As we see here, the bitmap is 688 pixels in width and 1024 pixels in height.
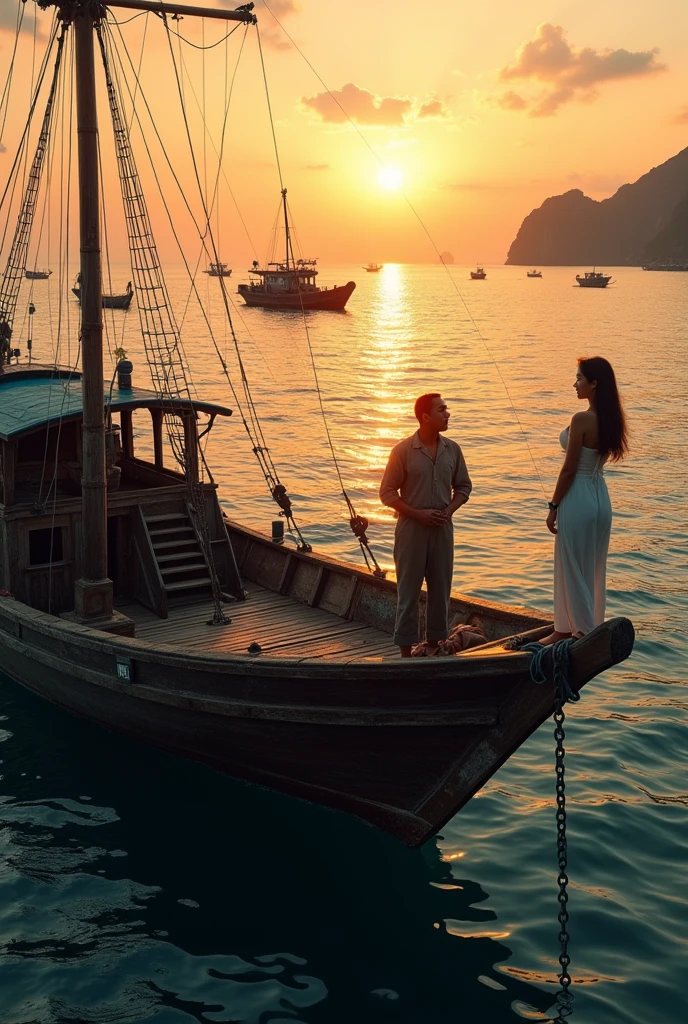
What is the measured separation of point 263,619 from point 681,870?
17.7 feet

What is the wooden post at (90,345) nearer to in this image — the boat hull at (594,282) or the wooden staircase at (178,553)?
the wooden staircase at (178,553)

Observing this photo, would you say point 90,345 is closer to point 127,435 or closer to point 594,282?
point 127,435

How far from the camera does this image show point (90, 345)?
9.91m

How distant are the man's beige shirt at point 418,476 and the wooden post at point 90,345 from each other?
378 centimetres

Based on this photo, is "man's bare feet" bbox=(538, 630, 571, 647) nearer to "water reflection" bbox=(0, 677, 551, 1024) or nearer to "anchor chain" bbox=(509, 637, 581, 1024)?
"anchor chain" bbox=(509, 637, 581, 1024)

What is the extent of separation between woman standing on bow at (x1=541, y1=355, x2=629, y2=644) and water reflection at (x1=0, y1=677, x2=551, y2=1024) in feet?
9.30

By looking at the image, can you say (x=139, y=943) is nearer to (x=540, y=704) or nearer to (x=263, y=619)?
(x=540, y=704)

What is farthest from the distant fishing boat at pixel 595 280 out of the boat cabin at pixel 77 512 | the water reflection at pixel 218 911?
the water reflection at pixel 218 911

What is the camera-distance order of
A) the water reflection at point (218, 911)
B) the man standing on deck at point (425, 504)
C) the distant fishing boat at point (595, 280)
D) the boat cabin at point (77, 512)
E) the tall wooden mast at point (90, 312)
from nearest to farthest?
the water reflection at point (218, 911) < the man standing on deck at point (425, 504) < the tall wooden mast at point (90, 312) < the boat cabin at point (77, 512) < the distant fishing boat at point (595, 280)

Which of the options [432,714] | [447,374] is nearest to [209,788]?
[432,714]

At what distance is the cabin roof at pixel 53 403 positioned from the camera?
1149 cm

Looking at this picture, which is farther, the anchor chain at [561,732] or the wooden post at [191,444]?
the wooden post at [191,444]

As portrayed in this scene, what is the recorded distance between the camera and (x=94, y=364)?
996 cm

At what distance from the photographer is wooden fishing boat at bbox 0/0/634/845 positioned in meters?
7.55
